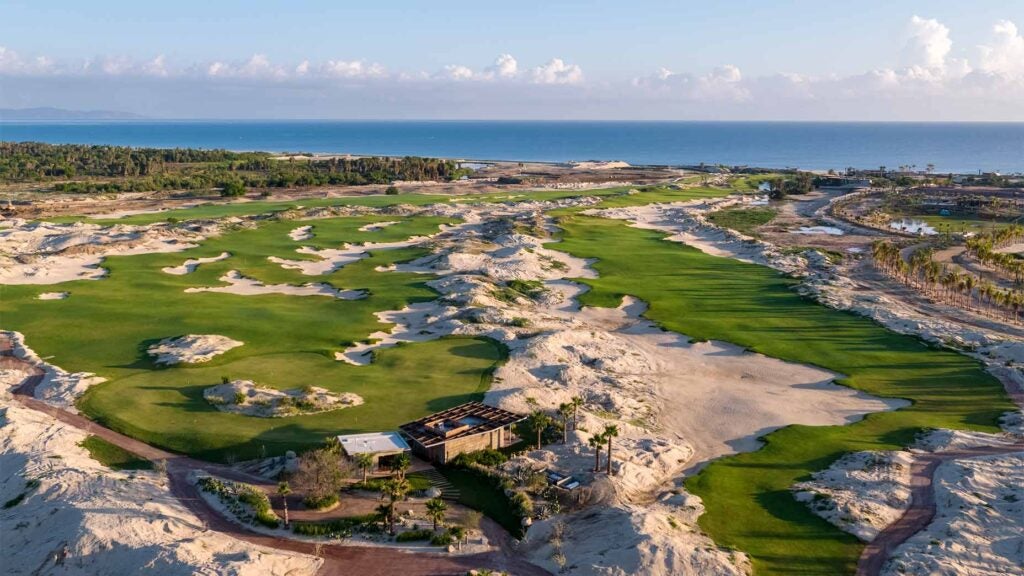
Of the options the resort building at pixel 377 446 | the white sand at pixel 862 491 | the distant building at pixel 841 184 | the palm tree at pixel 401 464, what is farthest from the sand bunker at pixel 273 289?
the distant building at pixel 841 184

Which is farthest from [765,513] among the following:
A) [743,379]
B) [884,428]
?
[743,379]

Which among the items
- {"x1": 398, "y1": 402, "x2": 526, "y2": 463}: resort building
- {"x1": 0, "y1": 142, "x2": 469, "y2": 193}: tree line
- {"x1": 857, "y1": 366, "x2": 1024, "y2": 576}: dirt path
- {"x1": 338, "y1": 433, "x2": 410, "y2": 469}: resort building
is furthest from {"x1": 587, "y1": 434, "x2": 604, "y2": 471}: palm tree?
{"x1": 0, "y1": 142, "x2": 469, "y2": 193}: tree line

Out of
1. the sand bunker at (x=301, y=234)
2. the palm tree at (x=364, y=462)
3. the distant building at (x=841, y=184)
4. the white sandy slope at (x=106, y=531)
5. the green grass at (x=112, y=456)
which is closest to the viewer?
the white sandy slope at (x=106, y=531)

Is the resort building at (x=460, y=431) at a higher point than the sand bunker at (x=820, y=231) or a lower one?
lower

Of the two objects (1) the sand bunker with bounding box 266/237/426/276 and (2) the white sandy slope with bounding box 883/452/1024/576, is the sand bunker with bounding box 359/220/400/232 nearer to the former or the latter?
(1) the sand bunker with bounding box 266/237/426/276

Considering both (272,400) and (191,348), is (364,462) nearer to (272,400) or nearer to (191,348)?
(272,400)

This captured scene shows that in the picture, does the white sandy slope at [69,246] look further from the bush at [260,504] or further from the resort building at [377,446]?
the bush at [260,504]

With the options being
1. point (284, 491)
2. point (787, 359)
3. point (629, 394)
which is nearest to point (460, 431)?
point (284, 491)
